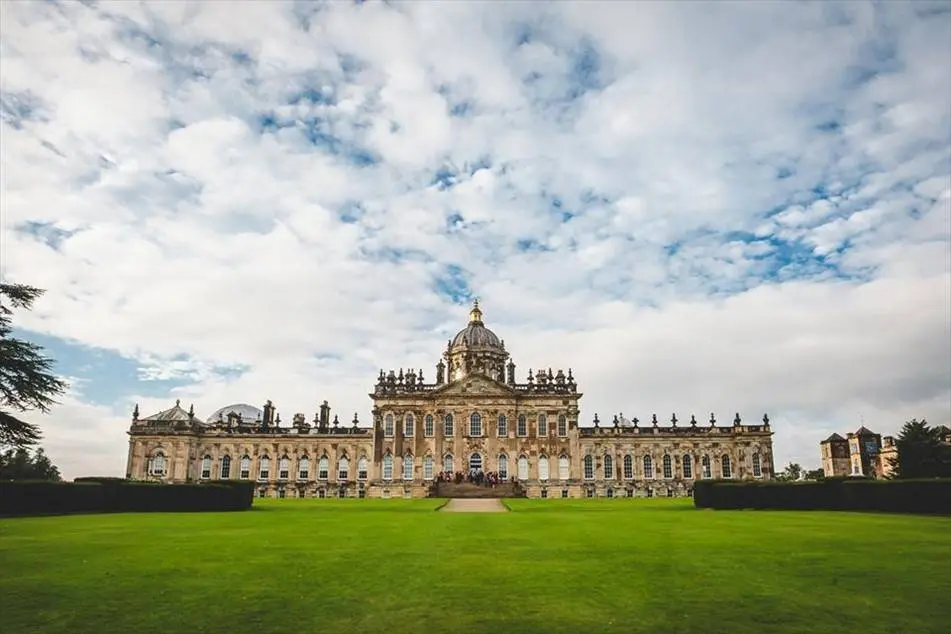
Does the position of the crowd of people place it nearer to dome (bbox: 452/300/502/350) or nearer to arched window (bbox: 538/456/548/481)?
arched window (bbox: 538/456/548/481)

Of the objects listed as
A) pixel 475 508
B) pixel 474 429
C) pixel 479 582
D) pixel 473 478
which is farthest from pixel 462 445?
pixel 479 582

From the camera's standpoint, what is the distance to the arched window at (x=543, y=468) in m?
65.6

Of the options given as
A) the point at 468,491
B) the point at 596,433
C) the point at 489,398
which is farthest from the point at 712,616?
the point at 596,433

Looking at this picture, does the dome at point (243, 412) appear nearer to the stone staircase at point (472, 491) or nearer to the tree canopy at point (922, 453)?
the stone staircase at point (472, 491)

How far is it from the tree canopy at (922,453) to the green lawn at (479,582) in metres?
28.9

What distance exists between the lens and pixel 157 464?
71500 mm

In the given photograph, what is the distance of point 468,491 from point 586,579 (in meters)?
44.6

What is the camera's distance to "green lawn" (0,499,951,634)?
8.90m

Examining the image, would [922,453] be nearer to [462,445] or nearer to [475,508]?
[475,508]

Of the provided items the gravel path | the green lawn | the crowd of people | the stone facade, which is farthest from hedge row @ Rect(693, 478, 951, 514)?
the stone facade

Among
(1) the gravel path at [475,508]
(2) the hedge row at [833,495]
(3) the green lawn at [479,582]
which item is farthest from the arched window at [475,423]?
(3) the green lawn at [479,582]

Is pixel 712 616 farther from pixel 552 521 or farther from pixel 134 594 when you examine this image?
pixel 552 521

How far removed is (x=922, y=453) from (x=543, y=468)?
31430 mm

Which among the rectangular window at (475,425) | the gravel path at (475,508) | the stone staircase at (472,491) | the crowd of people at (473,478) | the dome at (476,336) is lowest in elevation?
the gravel path at (475,508)
